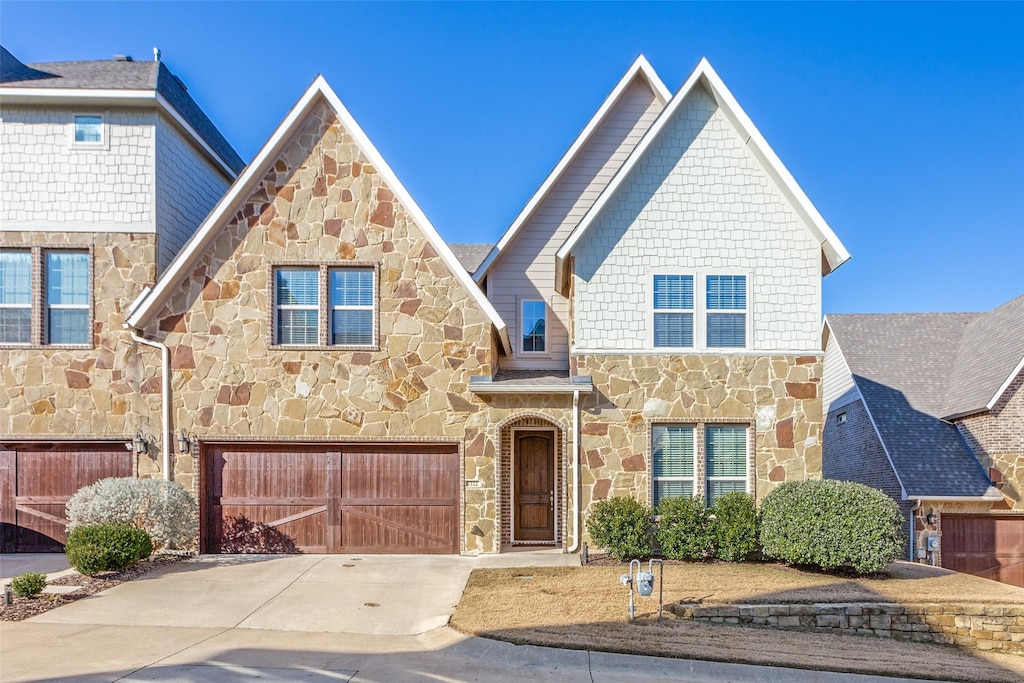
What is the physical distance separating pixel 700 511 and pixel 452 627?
5.87 m

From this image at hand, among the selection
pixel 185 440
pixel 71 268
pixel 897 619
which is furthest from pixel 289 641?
pixel 71 268

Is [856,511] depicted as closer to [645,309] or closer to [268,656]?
[645,309]

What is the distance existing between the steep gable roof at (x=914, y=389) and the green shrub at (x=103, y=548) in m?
16.6

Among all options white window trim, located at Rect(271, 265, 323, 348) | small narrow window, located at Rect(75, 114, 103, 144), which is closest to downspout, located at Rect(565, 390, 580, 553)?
white window trim, located at Rect(271, 265, 323, 348)

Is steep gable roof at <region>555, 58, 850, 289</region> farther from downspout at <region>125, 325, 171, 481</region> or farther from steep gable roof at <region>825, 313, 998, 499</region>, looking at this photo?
steep gable roof at <region>825, 313, 998, 499</region>

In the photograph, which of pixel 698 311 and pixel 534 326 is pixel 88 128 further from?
pixel 698 311

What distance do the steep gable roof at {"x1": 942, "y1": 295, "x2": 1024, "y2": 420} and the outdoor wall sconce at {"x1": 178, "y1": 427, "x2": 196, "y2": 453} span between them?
1825cm

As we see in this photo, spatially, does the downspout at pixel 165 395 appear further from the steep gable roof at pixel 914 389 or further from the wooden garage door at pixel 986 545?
the wooden garage door at pixel 986 545

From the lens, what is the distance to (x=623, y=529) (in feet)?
42.9

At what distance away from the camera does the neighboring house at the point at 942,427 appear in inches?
707

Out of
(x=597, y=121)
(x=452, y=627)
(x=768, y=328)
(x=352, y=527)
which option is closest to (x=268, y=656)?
(x=452, y=627)

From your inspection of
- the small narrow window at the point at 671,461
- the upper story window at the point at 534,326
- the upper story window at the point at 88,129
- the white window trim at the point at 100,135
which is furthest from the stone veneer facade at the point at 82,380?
the small narrow window at the point at 671,461

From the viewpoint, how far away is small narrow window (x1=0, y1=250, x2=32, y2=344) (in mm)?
13906

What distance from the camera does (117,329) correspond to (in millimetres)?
13859
